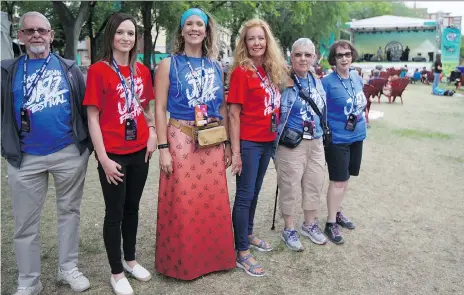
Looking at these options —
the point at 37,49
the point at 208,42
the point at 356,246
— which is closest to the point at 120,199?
the point at 37,49

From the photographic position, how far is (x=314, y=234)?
3.66 meters

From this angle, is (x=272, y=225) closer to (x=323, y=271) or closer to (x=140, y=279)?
(x=323, y=271)

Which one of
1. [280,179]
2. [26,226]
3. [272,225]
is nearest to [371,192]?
[272,225]

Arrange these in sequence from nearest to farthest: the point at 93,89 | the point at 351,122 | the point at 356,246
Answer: the point at 93,89 → the point at 351,122 → the point at 356,246

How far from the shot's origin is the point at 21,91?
95.7 inches

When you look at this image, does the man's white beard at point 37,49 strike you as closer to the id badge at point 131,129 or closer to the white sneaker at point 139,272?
the id badge at point 131,129

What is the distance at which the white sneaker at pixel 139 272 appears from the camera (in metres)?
2.93

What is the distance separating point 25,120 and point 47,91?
0.22m

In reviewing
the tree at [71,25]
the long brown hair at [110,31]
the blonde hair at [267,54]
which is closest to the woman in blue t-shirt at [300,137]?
the blonde hair at [267,54]

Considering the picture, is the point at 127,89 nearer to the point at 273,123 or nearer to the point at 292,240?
the point at 273,123

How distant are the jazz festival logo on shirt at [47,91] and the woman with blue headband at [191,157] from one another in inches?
23.5

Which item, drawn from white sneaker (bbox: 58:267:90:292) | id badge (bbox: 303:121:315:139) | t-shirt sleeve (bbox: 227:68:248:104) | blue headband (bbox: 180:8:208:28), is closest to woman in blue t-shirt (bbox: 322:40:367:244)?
id badge (bbox: 303:121:315:139)

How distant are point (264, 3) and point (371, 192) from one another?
523 inches

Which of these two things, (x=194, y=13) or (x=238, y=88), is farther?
(x=238, y=88)
